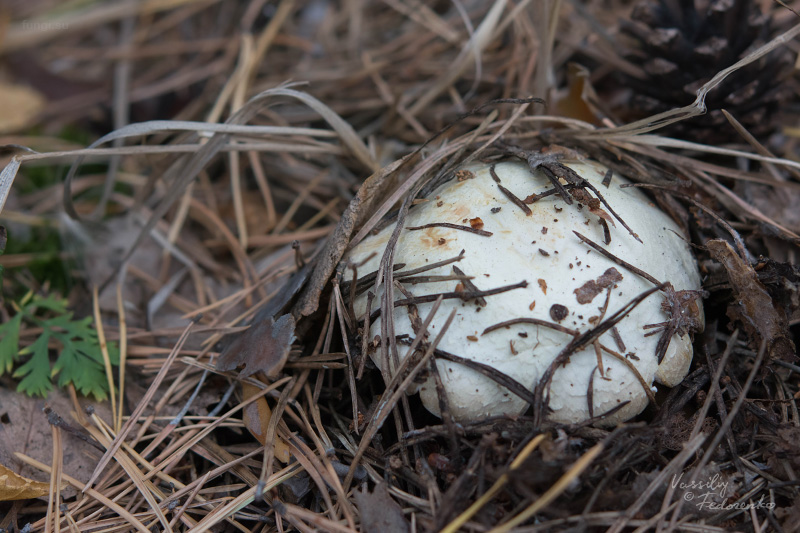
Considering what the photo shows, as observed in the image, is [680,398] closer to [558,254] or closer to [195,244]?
[558,254]

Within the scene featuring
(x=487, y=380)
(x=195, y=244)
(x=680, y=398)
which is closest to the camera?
(x=487, y=380)

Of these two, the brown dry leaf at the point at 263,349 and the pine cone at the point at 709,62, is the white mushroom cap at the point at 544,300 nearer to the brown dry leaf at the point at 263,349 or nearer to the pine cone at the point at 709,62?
the brown dry leaf at the point at 263,349

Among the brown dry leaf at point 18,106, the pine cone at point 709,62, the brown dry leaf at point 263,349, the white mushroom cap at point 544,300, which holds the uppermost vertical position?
the pine cone at point 709,62

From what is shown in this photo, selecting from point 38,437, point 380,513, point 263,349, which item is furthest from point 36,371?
point 380,513

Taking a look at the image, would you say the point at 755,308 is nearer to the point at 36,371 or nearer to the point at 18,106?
the point at 36,371

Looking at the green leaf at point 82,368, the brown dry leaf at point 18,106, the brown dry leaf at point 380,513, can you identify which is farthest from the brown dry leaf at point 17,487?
the brown dry leaf at point 18,106

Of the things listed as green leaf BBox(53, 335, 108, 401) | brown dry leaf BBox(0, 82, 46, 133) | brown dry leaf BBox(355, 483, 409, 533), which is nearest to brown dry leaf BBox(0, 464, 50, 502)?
green leaf BBox(53, 335, 108, 401)

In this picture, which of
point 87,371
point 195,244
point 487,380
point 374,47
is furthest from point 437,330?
point 374,47

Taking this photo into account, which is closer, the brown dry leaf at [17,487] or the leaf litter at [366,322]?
the leaf litter at [366,322]
